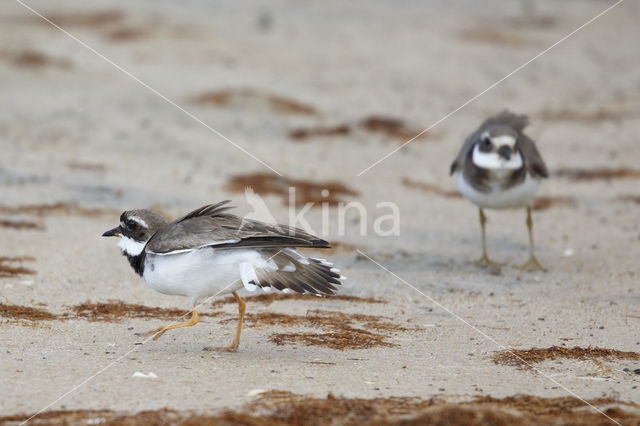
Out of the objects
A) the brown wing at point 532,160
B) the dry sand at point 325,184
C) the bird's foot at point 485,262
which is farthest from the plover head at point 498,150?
the dry sand at point 325,184

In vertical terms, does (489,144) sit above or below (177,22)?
below

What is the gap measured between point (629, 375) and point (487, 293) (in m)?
2.50

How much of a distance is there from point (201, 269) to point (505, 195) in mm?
4346

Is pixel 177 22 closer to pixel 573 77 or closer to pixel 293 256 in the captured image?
pixel 573 77

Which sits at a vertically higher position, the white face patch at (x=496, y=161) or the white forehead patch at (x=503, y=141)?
the white forehead patch at (x=503, y=141)

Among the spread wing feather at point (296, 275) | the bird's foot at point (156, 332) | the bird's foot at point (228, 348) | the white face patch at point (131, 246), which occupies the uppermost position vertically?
the white face patch at point (131, 246)

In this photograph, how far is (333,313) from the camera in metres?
7.10

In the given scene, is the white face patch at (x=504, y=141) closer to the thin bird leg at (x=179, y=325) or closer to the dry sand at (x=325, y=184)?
the dry sand at (x=325, y=184)

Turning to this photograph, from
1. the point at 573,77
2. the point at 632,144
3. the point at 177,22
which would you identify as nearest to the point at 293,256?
the point at 632,144

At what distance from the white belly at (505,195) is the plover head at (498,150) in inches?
9.2

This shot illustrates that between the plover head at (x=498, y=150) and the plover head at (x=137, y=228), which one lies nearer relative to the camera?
the plover head at (x=137, y=228)

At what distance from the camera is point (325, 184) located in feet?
40.9

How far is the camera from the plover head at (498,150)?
9.02 m

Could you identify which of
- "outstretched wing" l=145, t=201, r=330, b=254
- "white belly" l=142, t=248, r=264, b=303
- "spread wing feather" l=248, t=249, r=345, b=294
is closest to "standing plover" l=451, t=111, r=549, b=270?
"spread wing feather" l=248, t=249, r=345, b=294
